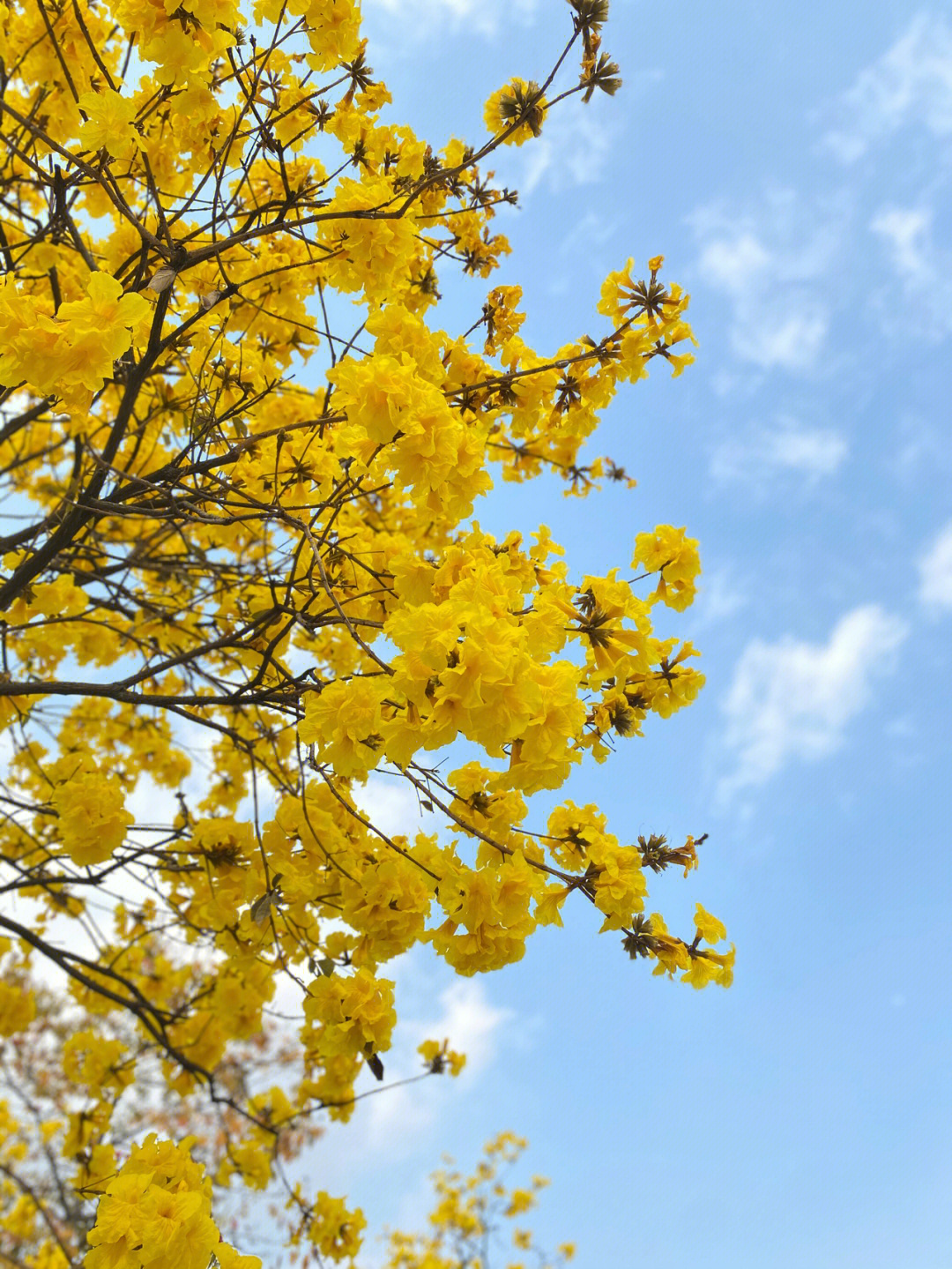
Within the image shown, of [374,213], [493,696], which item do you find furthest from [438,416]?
[374,213]

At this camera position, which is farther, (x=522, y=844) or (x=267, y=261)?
(x=267, y=261)

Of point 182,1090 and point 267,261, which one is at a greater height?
point 267,261

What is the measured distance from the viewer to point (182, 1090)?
4.54 metres

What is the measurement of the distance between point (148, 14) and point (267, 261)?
1.42 m

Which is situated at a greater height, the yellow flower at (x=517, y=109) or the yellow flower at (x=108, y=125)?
the yellow flower at (x=517, y=109)

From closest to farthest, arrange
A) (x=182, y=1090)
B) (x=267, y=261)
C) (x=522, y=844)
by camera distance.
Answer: (x=522, y=844) < (x=267, y=261) < (x=182, y=1090)

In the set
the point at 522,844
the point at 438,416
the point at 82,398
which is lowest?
the point at 522,844

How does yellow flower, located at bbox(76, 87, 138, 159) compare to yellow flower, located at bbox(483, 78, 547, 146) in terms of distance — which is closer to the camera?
yellow flower, located at bbox(76, 87, 138, 159)

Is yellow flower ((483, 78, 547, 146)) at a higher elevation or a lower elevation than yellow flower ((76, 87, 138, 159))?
higher

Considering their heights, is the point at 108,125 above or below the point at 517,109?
below

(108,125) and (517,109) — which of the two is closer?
(108,125)

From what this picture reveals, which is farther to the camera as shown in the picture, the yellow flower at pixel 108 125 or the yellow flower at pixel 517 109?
the yellow flower at pixel 517 109

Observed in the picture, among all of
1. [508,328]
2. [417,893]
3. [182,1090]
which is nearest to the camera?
[417,893]

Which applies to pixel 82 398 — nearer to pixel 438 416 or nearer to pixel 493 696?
pixel 438 416
